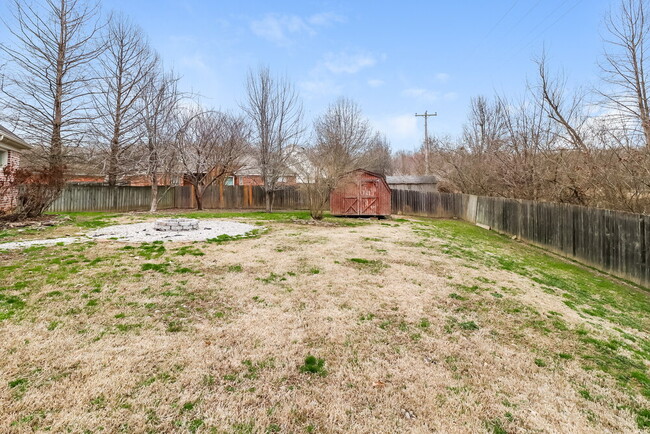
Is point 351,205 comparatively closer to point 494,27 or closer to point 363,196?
point 363,196

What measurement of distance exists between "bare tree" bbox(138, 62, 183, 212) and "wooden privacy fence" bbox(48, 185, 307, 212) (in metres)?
1.80

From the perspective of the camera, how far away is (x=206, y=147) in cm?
1706

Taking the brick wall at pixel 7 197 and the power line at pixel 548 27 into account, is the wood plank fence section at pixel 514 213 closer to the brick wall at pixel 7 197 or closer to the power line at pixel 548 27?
the power line at pixel 548 27

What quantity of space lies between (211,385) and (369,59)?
59.1ft

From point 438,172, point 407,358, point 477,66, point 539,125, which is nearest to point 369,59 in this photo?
point 477,66

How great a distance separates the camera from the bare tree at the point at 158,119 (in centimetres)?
1412

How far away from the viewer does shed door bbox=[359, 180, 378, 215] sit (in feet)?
48.3

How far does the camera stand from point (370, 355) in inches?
105

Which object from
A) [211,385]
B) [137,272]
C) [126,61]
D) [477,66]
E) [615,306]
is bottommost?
[615,306]

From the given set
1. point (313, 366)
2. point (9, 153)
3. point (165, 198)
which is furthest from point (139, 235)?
point (165, 198)

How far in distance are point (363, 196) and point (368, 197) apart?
25 centimetres

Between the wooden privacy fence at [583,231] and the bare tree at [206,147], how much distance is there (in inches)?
548

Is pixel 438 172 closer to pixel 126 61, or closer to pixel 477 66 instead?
pixel 477 66

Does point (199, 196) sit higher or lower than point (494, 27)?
lower
